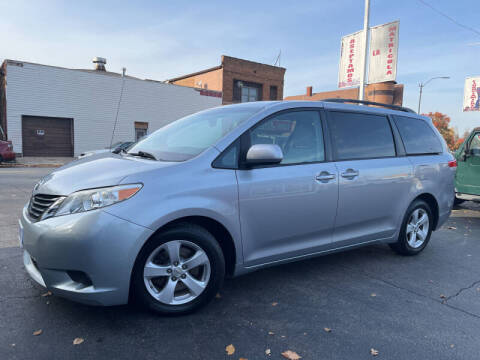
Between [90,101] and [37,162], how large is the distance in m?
5.49

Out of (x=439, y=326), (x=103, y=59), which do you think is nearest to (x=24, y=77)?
(x=103, y=59)

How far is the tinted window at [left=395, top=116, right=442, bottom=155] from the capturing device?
14.7 feet

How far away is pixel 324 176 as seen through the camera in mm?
3490

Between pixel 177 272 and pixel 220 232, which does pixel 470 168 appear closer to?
pixel 220 232

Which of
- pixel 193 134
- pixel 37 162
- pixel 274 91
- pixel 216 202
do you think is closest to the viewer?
pixel 216 202

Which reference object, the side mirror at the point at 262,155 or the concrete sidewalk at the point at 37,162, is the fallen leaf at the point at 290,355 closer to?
the side mirror at the point at 262,155

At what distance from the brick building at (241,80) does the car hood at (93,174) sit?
82.7 feet

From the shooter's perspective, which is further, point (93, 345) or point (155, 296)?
point (155, 296)

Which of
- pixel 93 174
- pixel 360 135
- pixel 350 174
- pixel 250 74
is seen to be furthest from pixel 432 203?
pixel 250 74

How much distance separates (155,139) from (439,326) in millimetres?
3073

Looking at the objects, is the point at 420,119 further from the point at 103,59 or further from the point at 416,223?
the point at 103,59

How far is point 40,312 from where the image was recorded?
112 inches

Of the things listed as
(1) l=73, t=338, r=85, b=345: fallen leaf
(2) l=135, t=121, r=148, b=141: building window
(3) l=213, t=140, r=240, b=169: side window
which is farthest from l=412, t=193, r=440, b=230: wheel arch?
(2) l=135, t=121, r=148, b=141: building window

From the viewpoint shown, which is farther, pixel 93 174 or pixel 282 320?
pixel 282 320
